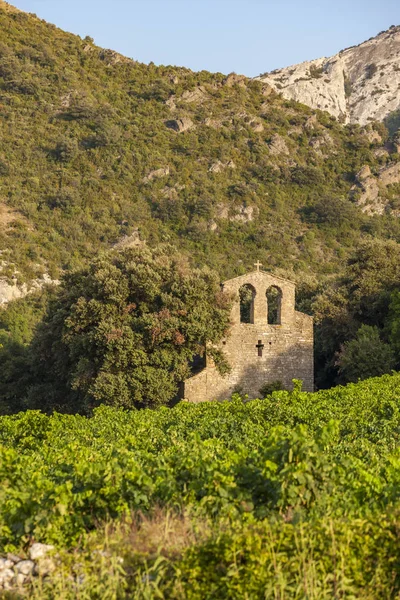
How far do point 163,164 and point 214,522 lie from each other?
63.5m

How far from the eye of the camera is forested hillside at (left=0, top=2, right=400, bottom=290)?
61.8 meters

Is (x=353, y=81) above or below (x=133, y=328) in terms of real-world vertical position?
above

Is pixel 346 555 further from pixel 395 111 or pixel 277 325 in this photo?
pixel 395 111

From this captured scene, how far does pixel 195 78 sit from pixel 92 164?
2048 centimetres

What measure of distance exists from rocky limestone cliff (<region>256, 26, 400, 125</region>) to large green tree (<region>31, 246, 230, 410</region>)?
3233 inches

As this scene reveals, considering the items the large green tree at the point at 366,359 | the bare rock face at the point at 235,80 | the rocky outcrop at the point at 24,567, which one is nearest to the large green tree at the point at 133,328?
the large green tree at the point at 366,359

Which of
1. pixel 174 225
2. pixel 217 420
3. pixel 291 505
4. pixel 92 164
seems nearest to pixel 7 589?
pixel 291 505

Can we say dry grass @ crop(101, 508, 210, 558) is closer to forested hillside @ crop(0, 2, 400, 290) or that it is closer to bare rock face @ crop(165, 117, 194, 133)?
forested hillside @ crop(0, 2, 400, 290)

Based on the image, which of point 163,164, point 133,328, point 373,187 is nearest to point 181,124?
point 163,164

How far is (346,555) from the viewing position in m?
7.86

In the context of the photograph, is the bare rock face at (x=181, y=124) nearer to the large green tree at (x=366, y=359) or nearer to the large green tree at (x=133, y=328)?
the large green tree at (x=133, y=328)

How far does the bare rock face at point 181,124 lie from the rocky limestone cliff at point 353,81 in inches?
1392

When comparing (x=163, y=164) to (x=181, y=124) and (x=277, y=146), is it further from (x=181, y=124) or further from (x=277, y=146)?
(x=277, y=146)

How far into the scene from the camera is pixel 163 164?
2788 inches
